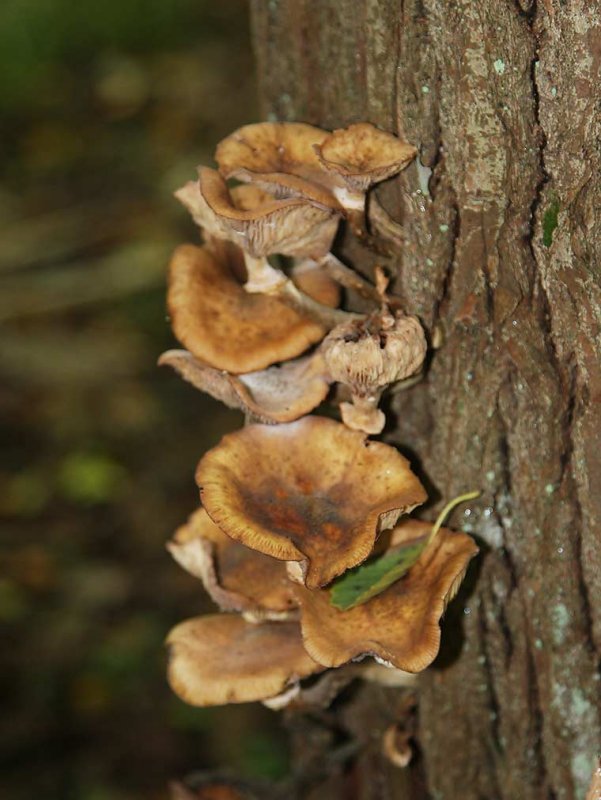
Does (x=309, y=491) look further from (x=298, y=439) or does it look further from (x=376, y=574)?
(x=376, y=574)

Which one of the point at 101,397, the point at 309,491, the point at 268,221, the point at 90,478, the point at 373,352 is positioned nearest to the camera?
the point at 373,352

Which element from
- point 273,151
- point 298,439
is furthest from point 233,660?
point 273,151

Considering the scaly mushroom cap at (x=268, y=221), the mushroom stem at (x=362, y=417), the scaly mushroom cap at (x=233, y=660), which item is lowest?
the scaly mushroom cap at (x=233, y=660)

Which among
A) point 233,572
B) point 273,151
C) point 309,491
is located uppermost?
point 273,151

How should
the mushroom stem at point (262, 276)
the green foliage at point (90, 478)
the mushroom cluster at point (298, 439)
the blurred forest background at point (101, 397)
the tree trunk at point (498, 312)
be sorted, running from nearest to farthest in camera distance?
1. the tree trunk at point (498, 312)
2. the mushroom cluster at point (298, 439)
3. the mushroom stem at point (262, 276)
4. the blurred forest background at point (101, 397)
5. the green foliage at point (90, 478)

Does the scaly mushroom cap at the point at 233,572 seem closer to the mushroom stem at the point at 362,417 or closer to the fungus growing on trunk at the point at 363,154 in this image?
the mushroom stem at the point at 362,417

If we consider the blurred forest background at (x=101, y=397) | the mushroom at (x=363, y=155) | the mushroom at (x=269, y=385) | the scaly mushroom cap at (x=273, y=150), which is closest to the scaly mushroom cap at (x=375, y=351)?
the mushroom at (x=269, y=385)

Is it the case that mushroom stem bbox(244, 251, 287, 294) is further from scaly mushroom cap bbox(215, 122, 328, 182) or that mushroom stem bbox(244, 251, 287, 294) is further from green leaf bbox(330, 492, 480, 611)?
green leaf bbox(330, 492, 480, 611)

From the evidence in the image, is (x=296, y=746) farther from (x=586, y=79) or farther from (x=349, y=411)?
(x=586, y=79)
